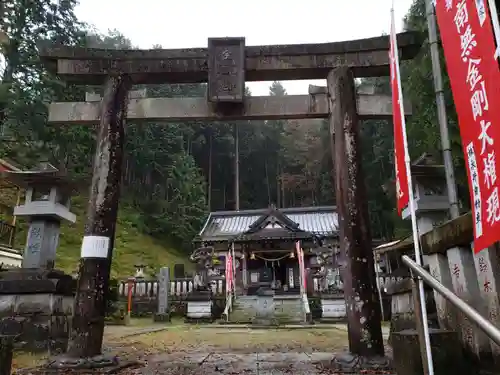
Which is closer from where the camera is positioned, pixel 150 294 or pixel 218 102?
pixel 218 102

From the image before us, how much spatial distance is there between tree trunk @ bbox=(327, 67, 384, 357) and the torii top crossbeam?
37 centimetres

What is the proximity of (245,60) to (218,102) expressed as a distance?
89cm

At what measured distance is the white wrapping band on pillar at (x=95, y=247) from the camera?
5.51 meters

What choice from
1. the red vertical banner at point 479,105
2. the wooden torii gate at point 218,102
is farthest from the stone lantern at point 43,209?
the red vertical banner at point 479,105

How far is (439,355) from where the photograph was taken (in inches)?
116

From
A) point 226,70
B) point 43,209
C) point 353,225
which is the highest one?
point 226,70

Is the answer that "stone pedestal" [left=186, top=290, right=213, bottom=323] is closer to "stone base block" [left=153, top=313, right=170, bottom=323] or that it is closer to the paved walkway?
"stone base block" [left=153, top=313, right=170, bottom=323]

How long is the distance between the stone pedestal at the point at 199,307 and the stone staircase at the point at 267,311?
3.78ft

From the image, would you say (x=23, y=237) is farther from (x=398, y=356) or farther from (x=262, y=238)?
(x=398, y=356)

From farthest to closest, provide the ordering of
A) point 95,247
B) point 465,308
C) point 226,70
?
1. point 226,70
2. point 95,247
3. point 465,308

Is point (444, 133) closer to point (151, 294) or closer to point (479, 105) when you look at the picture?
point (479, 105)

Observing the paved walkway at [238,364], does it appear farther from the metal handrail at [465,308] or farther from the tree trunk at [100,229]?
the metal handrail at [465,308]

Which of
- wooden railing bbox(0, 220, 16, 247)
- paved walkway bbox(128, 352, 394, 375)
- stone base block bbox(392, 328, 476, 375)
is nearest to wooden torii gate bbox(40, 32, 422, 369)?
paved walkway bbox(128, 352, 394, 375)

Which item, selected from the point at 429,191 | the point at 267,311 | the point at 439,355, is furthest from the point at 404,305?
the point at 267,311
